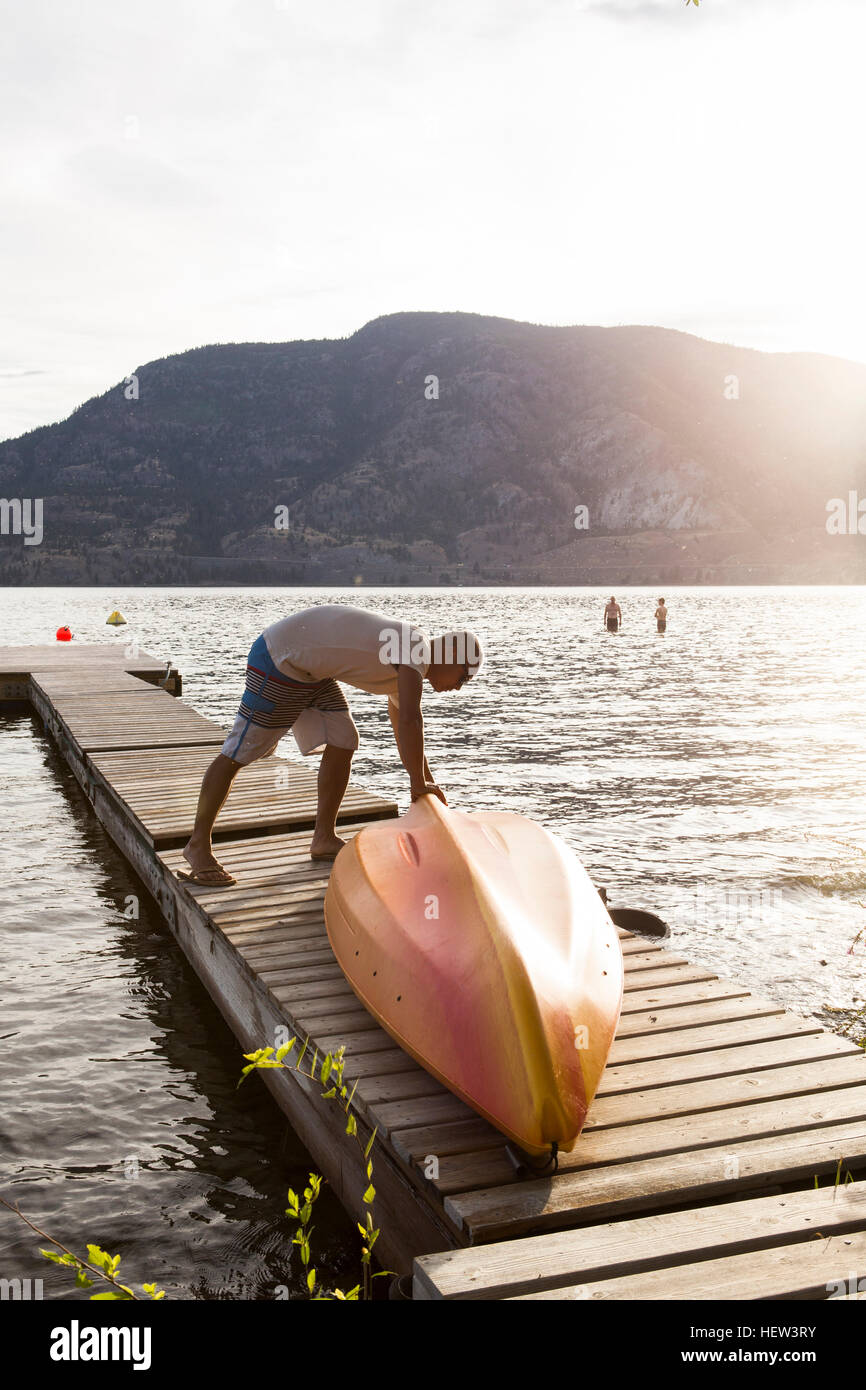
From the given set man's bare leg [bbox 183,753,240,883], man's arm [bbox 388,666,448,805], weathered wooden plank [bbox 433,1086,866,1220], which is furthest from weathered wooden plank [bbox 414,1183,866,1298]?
man's bare leg [bbox 183,753,240,883]

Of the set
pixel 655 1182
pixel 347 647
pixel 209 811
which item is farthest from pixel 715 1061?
pixel 209 811

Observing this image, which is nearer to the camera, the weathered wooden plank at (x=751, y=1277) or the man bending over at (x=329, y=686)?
the weathered wooden plank at (x=751, y=1277)

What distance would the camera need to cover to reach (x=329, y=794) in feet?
23.1

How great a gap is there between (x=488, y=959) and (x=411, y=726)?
5.71 feet

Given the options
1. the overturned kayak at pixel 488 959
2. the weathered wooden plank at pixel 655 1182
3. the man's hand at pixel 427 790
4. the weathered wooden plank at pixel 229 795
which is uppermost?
the man's hand at pixel 427 790

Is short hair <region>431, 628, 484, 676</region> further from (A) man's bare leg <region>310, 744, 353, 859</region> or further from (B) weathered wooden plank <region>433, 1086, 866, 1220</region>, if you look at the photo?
(B) weathered wooden plank <region>433, 1086, 866, 1220</region>

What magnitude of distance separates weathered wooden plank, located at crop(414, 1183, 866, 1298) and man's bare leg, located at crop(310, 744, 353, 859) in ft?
12.2

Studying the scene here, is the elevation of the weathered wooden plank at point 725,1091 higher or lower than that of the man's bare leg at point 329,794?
lower

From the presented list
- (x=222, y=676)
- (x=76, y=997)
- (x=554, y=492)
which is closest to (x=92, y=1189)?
(x=76, y=997)

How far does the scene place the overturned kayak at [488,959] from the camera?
3.79 meters

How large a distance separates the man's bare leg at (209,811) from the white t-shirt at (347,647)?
0.72 m

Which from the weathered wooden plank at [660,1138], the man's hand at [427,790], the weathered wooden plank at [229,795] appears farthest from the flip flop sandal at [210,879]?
the weathered wooden plank at [660,1138]

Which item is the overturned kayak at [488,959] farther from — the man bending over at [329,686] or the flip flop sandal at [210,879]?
the flip flop sandal at [210,879]
